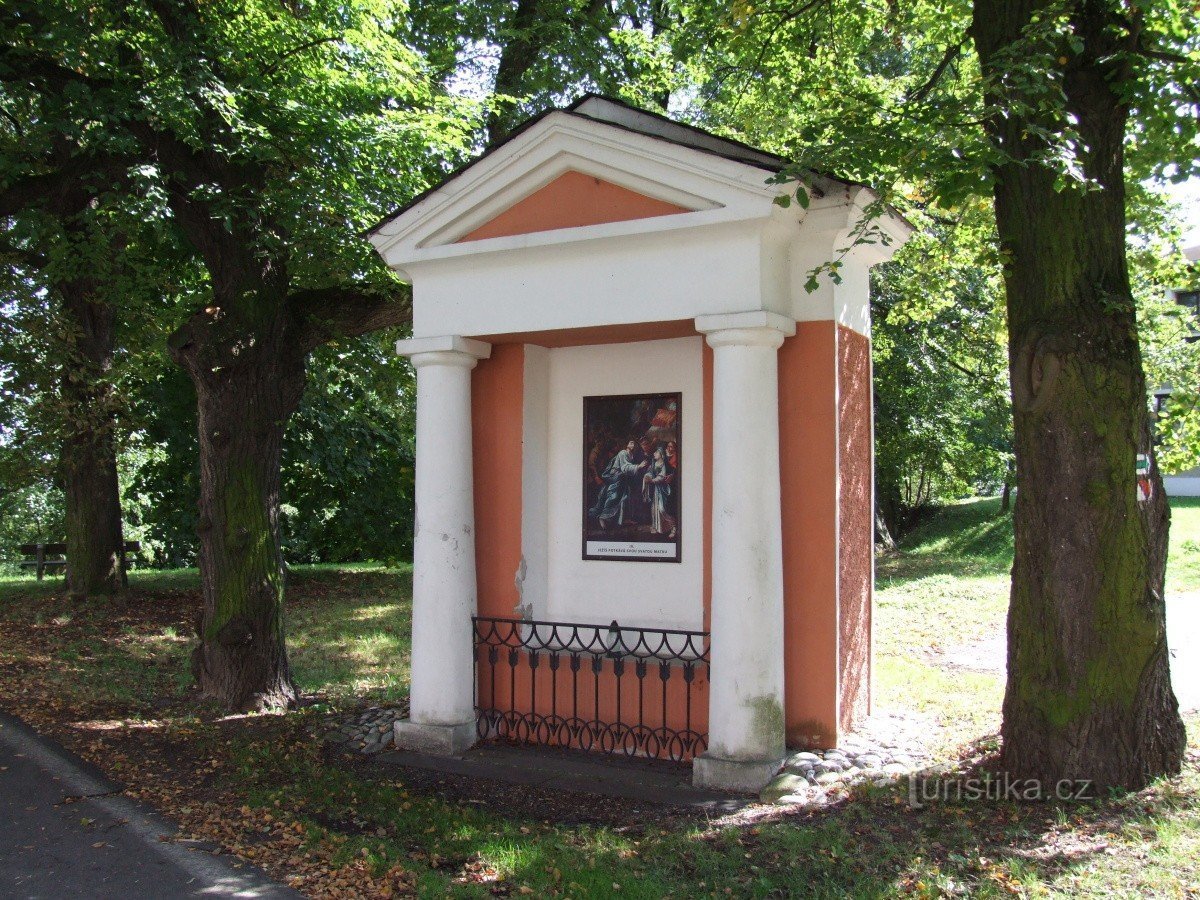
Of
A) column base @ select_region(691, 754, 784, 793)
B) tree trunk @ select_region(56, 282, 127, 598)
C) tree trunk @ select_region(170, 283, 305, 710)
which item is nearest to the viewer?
column base @ select_region(691, 754, 784, 793)

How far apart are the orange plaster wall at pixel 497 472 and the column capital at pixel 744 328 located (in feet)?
5.23

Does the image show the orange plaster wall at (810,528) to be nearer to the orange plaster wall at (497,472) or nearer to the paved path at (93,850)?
the orange plaster wall at (497,472)

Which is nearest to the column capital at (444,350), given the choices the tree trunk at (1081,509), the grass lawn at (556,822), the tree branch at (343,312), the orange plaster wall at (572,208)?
the orange plaster wall at (572,208)

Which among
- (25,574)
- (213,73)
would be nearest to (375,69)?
(213,73)

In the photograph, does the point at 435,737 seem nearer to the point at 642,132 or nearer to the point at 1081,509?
the point at 642,132

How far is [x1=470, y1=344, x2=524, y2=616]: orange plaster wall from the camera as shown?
7016 millimetres

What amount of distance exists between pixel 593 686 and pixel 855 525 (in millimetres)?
2005

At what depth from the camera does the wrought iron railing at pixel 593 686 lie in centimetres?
645

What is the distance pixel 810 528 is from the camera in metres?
6.08

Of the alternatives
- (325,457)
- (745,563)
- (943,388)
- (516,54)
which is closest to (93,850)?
(745,563)

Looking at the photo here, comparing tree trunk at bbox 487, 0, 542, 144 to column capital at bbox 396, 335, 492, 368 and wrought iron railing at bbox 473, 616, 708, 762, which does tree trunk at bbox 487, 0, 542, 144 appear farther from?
wrought iron railing at bbox 473, 616, 708, 762

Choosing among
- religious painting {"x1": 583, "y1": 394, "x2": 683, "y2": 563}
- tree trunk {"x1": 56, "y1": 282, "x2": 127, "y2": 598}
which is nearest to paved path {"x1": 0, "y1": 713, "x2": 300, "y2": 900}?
religious painting {"x1": 583, "y1": 394, "x2": 683, "y2": 563}

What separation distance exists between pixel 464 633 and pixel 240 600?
2.20 meters

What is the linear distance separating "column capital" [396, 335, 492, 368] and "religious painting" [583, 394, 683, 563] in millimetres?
835
